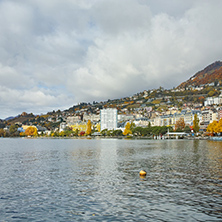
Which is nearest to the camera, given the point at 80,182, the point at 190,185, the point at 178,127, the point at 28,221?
the point at 28,221

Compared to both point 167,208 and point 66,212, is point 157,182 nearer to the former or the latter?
point 167,208

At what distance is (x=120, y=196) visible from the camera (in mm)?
19984

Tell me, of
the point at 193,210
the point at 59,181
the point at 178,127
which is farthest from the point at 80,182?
the point at 178,127

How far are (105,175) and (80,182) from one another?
4567mm

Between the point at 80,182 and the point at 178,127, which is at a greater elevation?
the point at 178,127

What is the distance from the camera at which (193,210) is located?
16672mm

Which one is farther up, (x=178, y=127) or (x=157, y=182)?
(x=178, y=127)

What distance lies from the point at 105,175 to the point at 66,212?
1282 cm

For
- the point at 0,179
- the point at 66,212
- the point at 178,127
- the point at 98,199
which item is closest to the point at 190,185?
the point at 98,199

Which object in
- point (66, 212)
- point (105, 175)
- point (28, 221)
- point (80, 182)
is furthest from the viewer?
point (105, 175)

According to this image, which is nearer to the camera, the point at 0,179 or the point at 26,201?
the point at 26,201

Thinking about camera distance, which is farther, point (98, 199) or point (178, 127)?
point (178, 127)

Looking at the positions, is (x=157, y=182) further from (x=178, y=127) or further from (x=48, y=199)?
(x=178, y=127)

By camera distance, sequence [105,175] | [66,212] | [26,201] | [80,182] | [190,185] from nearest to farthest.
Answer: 1. [66,212]
2. [26,201]
3. [190,185]
4. [80,182]
5. [105,175]
